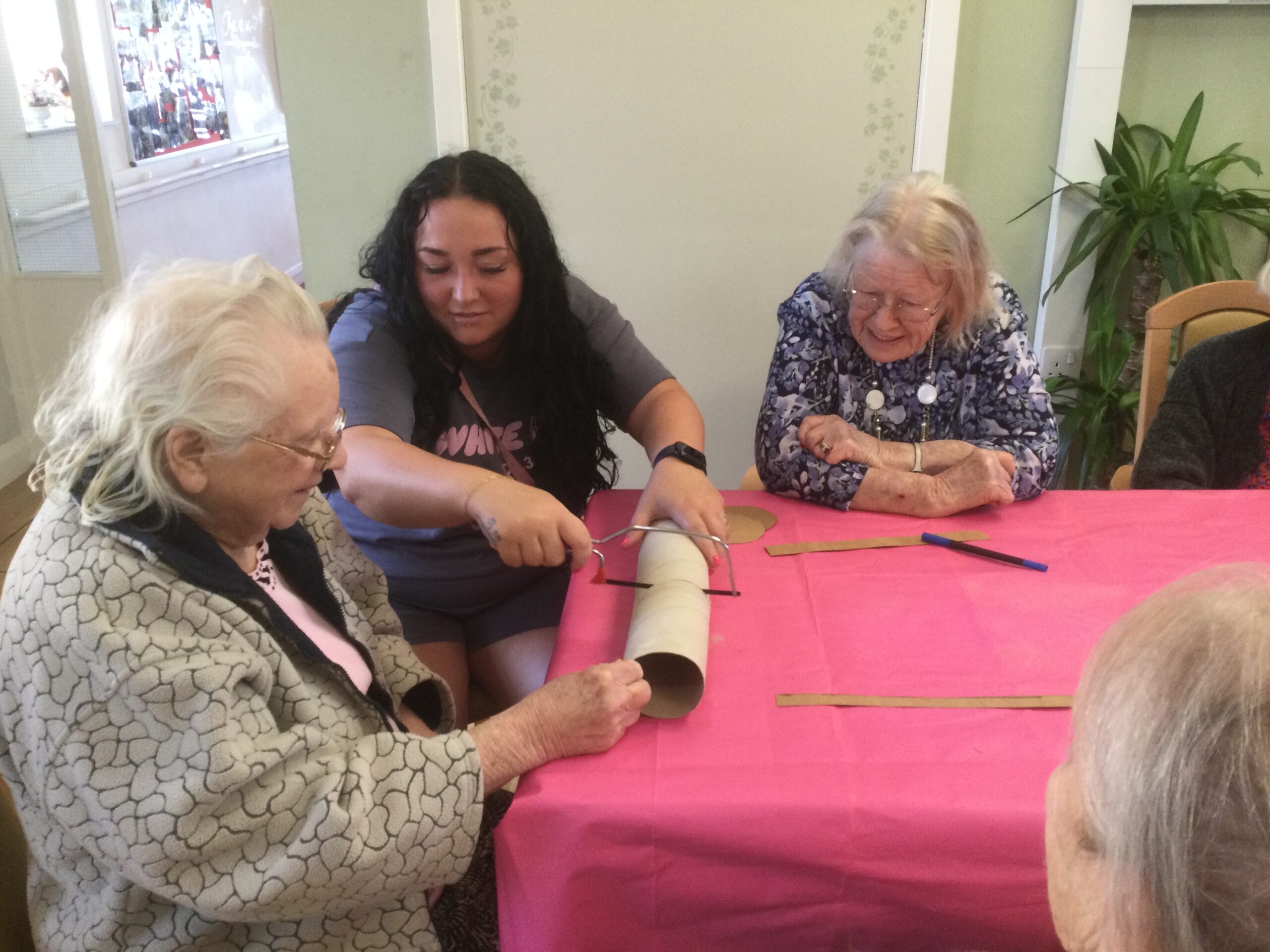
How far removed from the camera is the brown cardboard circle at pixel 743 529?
4.97 feet

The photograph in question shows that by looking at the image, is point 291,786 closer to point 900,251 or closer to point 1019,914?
point 1019,914

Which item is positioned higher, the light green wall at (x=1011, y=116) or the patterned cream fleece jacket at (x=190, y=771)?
the light green wall at (x=1011, y=116)

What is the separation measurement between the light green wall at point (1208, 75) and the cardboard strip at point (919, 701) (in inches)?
91.5

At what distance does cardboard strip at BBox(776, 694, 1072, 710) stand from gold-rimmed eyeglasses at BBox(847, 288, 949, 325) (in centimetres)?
83

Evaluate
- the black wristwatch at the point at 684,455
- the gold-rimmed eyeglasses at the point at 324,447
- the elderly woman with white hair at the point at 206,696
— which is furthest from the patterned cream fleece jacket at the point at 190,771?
the black wristwatch at the point at 684,455

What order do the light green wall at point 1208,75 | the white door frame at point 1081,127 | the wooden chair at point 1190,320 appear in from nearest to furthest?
the wooden chair at point 1190,320
the white door frame at point 1081,127
the light green wall at point 1208,75

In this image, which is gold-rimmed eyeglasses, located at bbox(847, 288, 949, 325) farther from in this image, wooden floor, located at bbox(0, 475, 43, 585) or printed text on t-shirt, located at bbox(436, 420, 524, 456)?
wooden floor, located at bbox(0, 475, 43, 585)

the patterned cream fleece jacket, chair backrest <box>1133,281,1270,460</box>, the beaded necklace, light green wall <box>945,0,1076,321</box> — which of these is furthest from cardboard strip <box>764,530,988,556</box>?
light green wall <box>945,0,1076,321</box>

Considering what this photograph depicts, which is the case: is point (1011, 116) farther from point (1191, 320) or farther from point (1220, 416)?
point (1220, 416)

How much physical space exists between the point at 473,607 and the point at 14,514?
2.60 meters

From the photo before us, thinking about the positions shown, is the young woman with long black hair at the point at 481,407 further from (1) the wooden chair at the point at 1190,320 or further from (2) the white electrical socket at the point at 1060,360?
(2) the white electrical socket at the point at 1060,360

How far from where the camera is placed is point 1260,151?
285 cm

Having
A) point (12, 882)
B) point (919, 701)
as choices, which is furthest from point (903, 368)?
point (12, 882)

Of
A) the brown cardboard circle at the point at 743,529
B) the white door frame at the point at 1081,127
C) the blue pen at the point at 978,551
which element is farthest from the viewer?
the white door frame at the point at 1081,127
